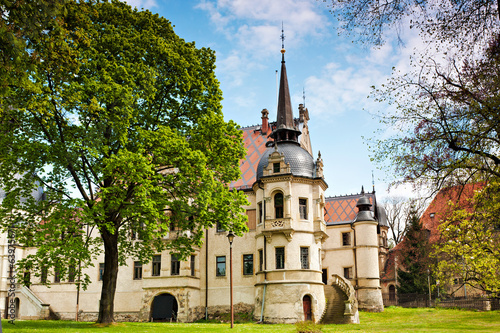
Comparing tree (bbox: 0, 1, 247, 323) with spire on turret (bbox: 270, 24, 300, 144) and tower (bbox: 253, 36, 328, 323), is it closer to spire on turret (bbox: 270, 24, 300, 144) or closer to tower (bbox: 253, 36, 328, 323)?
tower (bbox: 253, 36, 328, 323)

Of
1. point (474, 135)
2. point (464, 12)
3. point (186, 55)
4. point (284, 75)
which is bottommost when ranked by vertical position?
point (474, 135)

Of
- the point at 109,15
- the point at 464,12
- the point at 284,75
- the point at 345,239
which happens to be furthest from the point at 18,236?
the point at 345,239

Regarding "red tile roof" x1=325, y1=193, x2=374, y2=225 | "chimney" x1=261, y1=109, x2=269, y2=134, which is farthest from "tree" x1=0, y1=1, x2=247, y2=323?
"red tile roof" x1=325, y1=193, x2=374, y2=225

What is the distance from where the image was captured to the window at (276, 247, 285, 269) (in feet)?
110


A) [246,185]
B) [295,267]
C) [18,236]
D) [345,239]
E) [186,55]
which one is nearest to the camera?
[18,236]

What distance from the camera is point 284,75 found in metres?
40.2

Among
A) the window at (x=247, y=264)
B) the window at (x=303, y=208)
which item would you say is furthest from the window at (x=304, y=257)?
the window at (x=247, y=264)

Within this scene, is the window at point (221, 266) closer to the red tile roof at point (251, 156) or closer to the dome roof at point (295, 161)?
the red tile roof at point (251, 156)

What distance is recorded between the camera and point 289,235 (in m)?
33.4

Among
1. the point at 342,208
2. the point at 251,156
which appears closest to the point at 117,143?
the point at 251,156

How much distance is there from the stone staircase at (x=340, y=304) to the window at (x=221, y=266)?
8.12m

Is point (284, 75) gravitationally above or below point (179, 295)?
above

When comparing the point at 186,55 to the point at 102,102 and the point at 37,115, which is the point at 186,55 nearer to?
the point at 102,102

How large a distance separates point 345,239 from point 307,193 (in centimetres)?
1251
